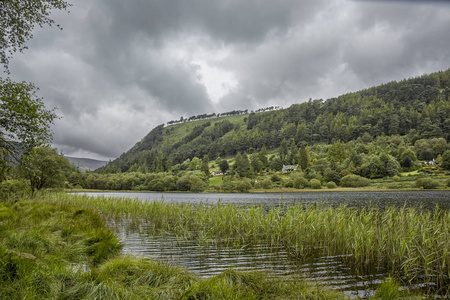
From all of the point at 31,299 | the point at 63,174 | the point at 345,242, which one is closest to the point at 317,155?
the point at 63,174

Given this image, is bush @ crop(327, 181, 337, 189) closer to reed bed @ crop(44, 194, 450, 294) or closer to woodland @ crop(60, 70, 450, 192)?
woodland @ crop(60, 70, 450, 192)

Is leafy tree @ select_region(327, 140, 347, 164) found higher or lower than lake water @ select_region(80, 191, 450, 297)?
higher

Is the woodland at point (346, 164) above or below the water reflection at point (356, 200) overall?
above

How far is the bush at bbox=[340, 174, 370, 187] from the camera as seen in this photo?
3813 inches

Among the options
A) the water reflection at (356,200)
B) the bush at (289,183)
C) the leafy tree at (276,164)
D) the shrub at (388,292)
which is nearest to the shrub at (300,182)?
the bush at (289,183)

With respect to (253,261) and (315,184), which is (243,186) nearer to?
(315,184)

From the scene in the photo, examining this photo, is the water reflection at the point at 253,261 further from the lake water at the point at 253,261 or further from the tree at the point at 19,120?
the tree at the point at 19,120

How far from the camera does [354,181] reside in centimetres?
9838

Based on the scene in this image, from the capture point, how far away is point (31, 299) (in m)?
4.62

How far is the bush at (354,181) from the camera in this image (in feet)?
318

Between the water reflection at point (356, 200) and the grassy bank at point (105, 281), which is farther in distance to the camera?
the water reflection at point (356, 200)

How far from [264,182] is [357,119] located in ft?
413

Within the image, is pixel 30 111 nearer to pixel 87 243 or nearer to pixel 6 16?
pixel 6 16

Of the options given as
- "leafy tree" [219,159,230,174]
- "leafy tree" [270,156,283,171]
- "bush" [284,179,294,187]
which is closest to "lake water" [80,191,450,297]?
"bush" [284,179,294,187]
